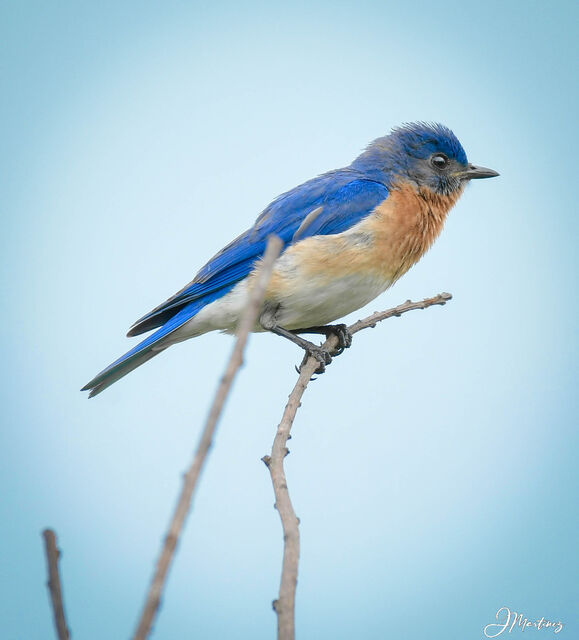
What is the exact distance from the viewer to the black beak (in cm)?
716

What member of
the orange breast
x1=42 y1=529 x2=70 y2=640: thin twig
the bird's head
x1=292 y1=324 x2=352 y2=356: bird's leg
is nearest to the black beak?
the bird's head

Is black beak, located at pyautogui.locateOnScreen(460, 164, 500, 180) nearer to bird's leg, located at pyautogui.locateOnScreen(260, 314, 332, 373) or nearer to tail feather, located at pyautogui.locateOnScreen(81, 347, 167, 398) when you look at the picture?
bird's leg, located at pyautogui.locateOnScreen(260, 314, 332, 373)

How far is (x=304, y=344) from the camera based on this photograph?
238 inches

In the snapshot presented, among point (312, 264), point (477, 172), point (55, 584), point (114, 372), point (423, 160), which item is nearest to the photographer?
point (55, 584)

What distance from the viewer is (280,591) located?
214 centimetres

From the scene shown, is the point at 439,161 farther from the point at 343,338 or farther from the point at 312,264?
the point at 343,338

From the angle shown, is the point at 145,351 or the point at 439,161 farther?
the point at 439,161

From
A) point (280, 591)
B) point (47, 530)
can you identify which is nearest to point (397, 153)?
point (280, 591)

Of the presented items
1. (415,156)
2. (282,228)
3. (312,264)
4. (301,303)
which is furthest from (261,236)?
(415,156)

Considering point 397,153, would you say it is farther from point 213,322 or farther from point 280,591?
point 280,591

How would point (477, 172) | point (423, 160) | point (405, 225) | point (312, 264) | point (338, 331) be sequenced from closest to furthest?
point (312, 264) → point (338, 331) → point (405, 225) → point (423, 160) → point (477, 172)

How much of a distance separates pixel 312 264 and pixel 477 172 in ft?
6.95

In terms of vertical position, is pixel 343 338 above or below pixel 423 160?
below

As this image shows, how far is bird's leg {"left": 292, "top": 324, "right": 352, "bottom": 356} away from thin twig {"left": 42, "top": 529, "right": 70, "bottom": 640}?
424 cm
